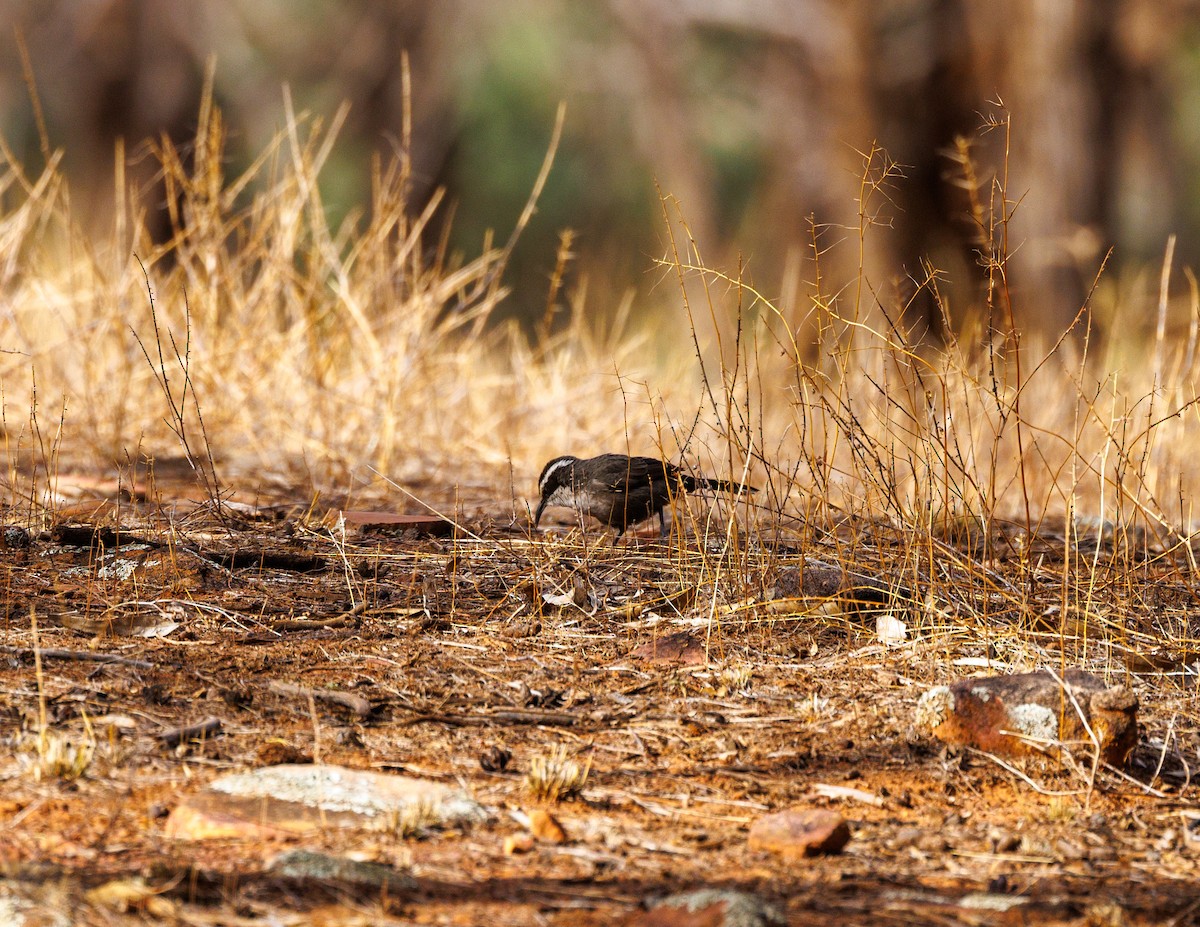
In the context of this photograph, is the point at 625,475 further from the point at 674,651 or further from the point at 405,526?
the point at 674,651

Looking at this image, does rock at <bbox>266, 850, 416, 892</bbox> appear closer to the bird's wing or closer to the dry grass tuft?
the dry grass tuft

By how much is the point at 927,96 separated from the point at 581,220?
1981 cm

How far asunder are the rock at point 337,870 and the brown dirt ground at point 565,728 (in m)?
0.04

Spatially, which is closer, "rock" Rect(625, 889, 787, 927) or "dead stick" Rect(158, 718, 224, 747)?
"rock" Rect(625, 889, 787, 927)

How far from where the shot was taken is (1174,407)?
6.20 meters

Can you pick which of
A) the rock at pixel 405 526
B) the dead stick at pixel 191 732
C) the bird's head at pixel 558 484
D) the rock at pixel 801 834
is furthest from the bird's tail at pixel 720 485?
the dead stick at pixel 191 732

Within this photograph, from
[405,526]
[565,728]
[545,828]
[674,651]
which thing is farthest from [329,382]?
[545,828]

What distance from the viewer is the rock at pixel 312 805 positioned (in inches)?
99.9

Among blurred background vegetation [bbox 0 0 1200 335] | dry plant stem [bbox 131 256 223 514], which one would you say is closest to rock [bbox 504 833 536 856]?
blurred background vegetation [bbox 0 0 1200 335]

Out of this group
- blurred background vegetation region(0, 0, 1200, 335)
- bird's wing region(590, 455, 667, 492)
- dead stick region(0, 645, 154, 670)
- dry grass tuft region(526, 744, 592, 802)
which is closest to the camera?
dry grass tuft region(526, 744, 592, 802)

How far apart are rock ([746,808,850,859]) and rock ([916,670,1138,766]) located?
624 mm

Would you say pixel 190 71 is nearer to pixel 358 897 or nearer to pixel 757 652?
pixel 757 652

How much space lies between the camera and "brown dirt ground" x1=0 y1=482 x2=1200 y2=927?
93.7 inches

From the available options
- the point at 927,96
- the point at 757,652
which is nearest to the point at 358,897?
the point at 757,652
